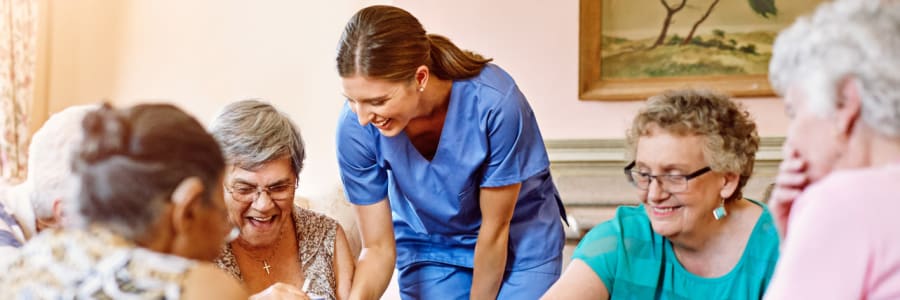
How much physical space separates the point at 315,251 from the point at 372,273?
0.50ft

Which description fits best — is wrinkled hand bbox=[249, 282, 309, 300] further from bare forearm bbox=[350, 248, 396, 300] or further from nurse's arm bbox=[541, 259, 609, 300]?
nurse's arm bbox=[541, 259, 609, 300]

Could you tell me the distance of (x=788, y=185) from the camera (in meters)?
1.24

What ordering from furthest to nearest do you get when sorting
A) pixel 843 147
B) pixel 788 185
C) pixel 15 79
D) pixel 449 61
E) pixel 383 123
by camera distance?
pixel 15 79 → pixel 449 61 → pixel 383 123 → pixel 788 185 → pixel 843 147

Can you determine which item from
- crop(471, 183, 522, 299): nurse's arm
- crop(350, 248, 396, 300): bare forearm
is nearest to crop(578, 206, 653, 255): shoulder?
crop(471, 183, 522, 299): nurse's arm

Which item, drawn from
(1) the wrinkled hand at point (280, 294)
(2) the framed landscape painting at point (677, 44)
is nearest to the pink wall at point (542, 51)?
(2) the framed landscape painting at point (677, 44)

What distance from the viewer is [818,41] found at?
1.06m

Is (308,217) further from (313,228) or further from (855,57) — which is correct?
(855,57)

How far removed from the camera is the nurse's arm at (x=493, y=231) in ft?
7.40

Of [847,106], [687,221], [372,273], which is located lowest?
[372,273]

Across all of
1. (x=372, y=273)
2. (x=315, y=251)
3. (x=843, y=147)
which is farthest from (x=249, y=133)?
(x=843, y=147)

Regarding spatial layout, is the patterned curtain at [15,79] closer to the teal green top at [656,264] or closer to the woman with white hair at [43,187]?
the woman with white hair at [43,187]

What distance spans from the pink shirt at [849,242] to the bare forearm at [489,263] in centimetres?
130

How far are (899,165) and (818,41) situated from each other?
16cm

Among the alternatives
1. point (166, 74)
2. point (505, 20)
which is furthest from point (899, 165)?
point (166, 74)
